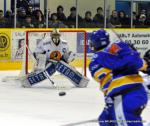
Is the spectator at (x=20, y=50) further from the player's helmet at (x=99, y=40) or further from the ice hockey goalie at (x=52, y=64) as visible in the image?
the player's helmet at (x=99, y=40)

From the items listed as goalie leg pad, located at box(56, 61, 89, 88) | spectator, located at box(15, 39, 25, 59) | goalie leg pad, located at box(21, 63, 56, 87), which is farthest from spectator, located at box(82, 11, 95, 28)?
goalie leg pad, located at box(21, 63, 56, 87)

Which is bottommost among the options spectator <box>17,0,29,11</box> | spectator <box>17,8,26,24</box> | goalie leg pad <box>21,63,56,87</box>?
goalie leg pad <box>21,63,56,87</box>

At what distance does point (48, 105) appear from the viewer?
7.39m

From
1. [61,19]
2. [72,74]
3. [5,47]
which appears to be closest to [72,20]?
[61,19]

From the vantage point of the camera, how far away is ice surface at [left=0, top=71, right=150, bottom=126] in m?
6.14

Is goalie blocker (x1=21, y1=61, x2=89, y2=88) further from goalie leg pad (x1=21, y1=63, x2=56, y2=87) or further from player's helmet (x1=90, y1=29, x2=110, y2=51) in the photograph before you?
player's helmet (x1=90, y1=29, x2=110, y2=51)

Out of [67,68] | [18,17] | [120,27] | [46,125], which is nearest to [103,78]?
[46,125]

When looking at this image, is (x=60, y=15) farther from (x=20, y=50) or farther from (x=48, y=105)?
(x=48, y=105)

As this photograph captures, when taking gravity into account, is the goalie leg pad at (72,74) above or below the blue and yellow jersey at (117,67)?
below

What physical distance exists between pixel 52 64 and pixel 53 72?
13cm

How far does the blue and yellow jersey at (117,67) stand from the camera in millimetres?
3670

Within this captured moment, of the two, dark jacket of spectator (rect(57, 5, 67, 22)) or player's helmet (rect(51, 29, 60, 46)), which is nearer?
player's helmet (rect(51, 29, 60, 46))

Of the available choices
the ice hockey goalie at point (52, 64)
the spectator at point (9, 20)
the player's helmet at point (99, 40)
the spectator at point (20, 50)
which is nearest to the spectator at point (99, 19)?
the spectator at point (9, 20)

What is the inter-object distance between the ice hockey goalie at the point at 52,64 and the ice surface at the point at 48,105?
0.52ft
